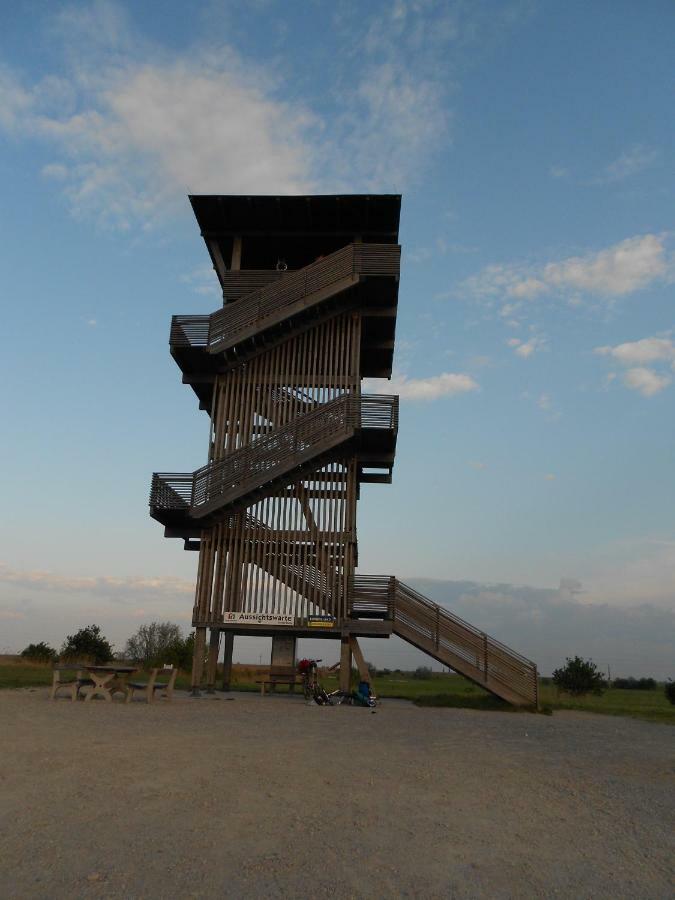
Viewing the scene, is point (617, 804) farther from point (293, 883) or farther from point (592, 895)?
point (293, 883)

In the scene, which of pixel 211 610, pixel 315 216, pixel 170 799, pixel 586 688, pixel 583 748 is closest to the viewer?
pixel 170 799

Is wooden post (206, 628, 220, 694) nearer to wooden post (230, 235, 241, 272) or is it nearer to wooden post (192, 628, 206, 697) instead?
wooden post (192, 628, 206, 697)

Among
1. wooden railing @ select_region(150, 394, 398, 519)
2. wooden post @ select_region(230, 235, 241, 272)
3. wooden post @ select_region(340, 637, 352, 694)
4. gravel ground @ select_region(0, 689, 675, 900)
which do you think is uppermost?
wooden post @ select_region(230, 235, 241, 272)

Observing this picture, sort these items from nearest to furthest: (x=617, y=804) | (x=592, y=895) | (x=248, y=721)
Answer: (x=592, y=895), (x=617, y=804), (x=248, y=721)

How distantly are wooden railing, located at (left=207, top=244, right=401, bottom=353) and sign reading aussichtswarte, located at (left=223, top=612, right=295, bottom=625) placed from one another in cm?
736

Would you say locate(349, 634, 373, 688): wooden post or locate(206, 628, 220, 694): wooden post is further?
locate(206, 628, 220, 694): wooden post

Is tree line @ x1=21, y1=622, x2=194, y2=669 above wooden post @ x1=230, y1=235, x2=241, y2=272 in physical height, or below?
below

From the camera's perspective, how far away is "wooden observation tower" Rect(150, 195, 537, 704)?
18.4 metres

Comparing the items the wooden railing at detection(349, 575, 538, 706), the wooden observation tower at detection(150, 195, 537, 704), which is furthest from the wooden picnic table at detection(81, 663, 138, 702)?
the wooden railing at detection(349, 575, 538, 706)

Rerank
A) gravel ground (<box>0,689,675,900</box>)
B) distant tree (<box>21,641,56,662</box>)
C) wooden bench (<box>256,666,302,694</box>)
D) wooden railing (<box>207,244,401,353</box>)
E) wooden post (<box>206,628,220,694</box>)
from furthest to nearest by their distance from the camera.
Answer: distant tree (<box>21,641,56,662</box>), wooden railing (<box>207,244,401,353</box>), wooden post (<box>206,628,220,694</box>), wooden bench (<box>256,666,302,694</box>), gravel ground (<box>0,689,675,900</box>)

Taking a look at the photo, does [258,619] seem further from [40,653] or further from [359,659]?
[40,653]

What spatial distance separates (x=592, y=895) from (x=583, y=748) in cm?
660

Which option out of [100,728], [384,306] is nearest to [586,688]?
[384,306]

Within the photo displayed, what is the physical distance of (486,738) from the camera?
10805 millimetres
